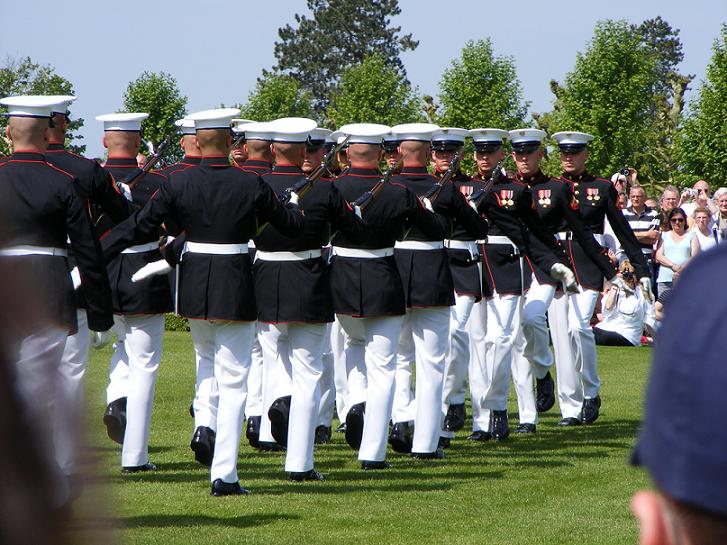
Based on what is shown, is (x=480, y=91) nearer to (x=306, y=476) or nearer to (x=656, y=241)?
(x=656, y=241)

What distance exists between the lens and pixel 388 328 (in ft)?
30.2

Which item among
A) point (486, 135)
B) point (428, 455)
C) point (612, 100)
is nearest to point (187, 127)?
point (486, 135)

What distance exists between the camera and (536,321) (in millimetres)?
11656

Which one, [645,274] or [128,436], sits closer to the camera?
[128,436]

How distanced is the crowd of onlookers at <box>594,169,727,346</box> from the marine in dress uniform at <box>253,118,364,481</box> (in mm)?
8244

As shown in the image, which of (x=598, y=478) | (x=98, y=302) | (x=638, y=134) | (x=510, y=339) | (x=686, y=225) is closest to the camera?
(x=98, y=302)

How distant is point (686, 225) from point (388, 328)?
11.4m

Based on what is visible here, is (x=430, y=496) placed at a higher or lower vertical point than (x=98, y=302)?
lower

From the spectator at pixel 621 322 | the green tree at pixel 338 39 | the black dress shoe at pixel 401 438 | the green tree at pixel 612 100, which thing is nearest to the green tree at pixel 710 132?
the green tree at pixel 612 100

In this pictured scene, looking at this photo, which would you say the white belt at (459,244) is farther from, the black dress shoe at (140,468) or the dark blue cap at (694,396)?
the dark blue cap at (694,396)

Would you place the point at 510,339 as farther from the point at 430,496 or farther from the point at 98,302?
the point at 98,302

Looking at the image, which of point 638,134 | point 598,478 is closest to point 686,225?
point 598,478

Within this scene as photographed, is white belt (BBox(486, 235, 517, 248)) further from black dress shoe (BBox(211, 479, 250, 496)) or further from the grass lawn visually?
black dress shoe (BBox(211, 479, 250, 496))

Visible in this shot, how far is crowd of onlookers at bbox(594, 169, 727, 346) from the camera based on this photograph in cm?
1891
